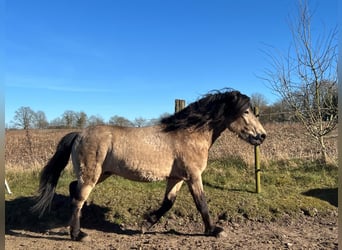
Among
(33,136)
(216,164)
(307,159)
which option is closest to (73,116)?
(33,136)

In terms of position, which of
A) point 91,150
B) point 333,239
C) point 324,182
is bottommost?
point 333,239

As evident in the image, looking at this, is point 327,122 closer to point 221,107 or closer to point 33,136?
point 221,107

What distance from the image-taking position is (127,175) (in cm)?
492

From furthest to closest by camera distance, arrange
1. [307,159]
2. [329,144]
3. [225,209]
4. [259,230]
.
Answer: [329,144] < [307,159] < [225,209] < [259,230]

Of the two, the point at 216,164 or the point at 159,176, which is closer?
the point at 159,176

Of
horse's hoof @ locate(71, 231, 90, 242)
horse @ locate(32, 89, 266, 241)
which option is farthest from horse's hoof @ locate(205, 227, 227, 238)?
horse's hoof @ locate(71, 231, 90, 242)

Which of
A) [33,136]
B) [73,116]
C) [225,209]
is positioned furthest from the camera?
[73,116]

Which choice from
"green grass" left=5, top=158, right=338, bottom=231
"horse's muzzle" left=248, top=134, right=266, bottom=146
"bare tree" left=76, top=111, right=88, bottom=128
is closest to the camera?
"horse's muzzle" left=248, top=134, right=266, bottom=146

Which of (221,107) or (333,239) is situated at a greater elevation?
(221,107)

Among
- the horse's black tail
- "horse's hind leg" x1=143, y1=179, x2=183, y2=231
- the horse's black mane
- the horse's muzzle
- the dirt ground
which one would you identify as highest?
the horse's black mane

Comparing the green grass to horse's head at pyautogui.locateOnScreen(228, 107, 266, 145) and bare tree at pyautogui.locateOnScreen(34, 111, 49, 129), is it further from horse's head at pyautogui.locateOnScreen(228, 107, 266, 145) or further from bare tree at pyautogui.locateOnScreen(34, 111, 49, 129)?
bare tree at pyautogui.locateOnScreen(34, 111, 49, 129)

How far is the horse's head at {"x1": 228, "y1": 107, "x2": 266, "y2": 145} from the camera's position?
17.5 ft

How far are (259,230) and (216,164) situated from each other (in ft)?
9.88

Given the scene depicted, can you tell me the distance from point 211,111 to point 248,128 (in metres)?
0.63
